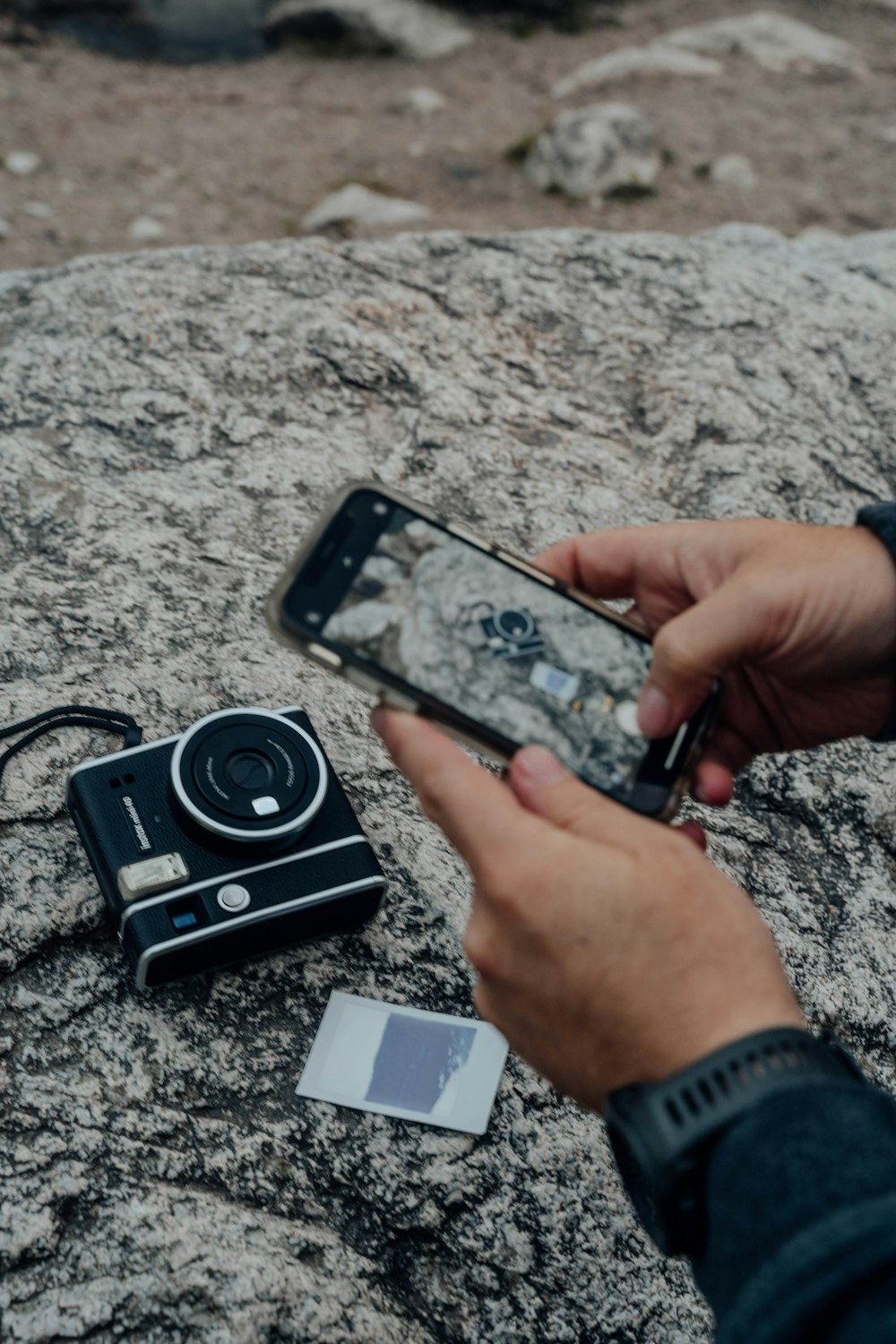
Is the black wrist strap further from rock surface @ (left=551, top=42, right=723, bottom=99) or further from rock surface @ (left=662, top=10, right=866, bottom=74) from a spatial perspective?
rock surface @ (left=662, top=10, right=866, bottom=74)

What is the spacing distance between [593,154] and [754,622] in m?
7.36

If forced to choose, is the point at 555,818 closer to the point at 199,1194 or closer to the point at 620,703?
the point at 620,703

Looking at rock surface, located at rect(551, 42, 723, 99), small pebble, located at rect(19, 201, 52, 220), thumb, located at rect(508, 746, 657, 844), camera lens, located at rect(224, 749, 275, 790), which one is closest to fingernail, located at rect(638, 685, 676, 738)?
thumb, located at rect(508, 746, 657, 844)

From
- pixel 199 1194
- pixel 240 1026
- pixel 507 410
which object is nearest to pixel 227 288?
pixel 507 410

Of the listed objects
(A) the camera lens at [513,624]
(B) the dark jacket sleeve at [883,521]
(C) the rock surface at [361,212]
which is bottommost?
(C) the rock surface at [361,212]

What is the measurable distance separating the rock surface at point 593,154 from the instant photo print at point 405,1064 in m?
7.46

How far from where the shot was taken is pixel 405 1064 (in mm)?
2020

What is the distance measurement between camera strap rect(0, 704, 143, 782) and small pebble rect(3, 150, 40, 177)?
7094 millimetres

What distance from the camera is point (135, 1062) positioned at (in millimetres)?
1942

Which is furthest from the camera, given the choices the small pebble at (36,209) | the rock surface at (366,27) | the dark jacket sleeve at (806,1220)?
the rock surface at (366,27)

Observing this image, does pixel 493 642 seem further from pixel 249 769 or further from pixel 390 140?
pixel 390 140

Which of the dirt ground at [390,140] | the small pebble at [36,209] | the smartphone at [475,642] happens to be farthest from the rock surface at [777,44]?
the smartphone at [475,642]

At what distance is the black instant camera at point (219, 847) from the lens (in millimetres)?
1925

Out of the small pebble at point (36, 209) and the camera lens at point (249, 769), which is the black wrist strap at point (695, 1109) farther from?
the small pebble at point (36, 209)
